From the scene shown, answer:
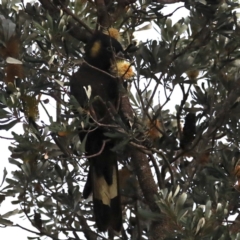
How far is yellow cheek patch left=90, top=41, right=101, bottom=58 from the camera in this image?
236cm

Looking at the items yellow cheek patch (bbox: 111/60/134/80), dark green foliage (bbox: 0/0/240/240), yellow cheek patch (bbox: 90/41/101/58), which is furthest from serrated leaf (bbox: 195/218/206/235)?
yellow cheek patch (bbox: 90/41/101/58)

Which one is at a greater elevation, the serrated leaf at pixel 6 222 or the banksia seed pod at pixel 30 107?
the banksia seed pod at pixel 30 107

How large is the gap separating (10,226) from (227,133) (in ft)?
2.51

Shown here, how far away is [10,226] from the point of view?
214 centimetres

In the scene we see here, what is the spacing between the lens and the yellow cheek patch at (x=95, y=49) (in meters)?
2.36

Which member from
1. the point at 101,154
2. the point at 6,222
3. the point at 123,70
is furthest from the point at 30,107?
the point at 101,154

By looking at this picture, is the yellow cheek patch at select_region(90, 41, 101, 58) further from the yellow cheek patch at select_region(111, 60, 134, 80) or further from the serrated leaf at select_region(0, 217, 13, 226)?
the serrated leaf at select_region(0, 217, 13, 226)

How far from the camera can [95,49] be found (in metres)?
2.39

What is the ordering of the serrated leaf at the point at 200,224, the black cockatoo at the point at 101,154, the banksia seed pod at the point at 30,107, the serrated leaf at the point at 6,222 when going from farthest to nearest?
the black cockatoo at the point at 101,154, the serrated leaf at the point at 6,222, the banksia seed pod at the point at 30,107, the serrated leaf at the point at 200,224

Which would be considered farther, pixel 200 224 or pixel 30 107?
pixel 30 107

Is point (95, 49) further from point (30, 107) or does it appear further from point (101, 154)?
point (30, 107)

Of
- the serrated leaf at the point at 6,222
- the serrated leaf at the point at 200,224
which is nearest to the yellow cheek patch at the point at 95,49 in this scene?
the serrated leaf at the point at 6,222

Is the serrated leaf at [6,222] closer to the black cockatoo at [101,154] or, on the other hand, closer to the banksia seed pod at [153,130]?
the black cockatoo at [101,154]

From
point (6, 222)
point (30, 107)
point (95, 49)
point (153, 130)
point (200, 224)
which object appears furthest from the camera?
point (95, 49)
